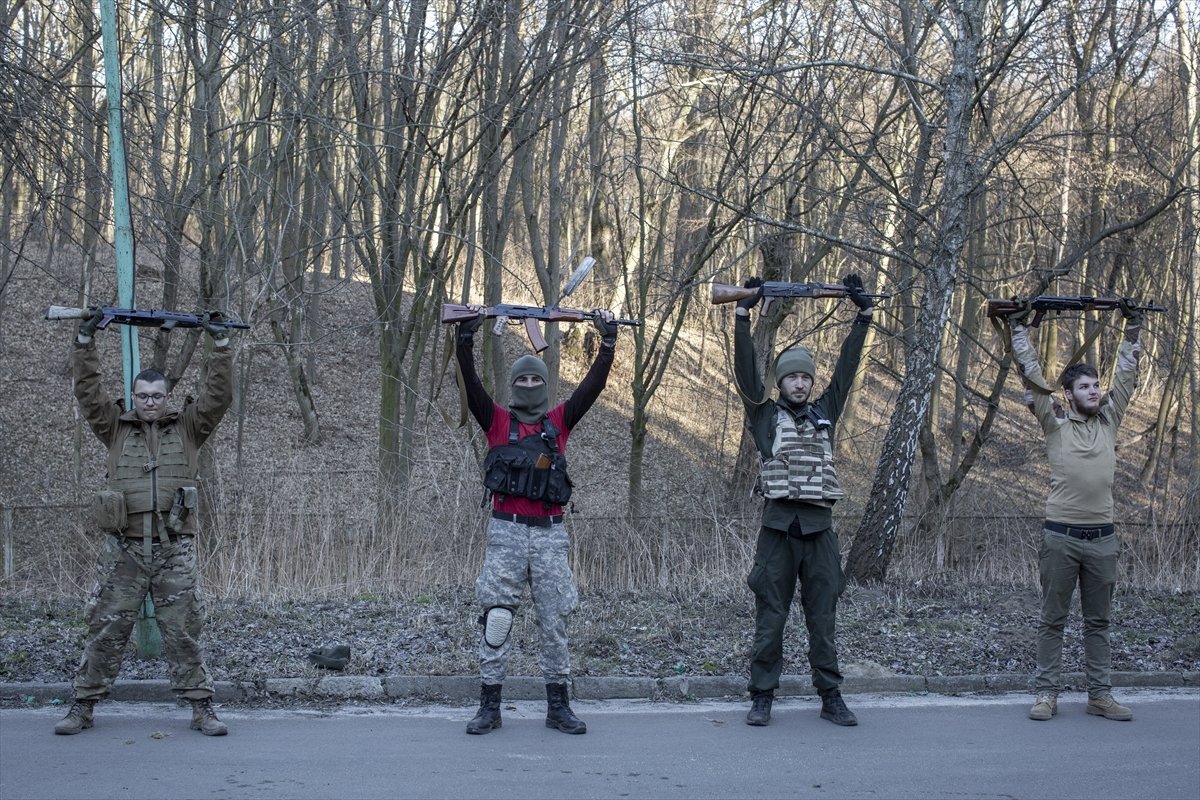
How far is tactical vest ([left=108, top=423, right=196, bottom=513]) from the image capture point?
5996 millimetres

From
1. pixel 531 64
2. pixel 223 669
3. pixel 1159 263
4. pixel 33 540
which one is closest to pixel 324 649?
pixel 223 669

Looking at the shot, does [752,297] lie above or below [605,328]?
above

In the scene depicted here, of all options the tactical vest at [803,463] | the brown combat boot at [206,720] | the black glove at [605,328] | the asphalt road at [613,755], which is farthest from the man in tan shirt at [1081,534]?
the brown combat boot at [206,720]

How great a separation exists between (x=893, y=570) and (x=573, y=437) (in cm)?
1387

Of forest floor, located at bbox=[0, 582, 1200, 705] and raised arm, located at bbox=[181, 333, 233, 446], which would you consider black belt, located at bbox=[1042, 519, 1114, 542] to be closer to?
forest floor, located at bbox=[0, 582, 1200, 705]

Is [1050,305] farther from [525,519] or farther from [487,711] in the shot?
[487,711]

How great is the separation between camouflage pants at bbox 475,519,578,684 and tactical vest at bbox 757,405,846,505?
1.33 meters

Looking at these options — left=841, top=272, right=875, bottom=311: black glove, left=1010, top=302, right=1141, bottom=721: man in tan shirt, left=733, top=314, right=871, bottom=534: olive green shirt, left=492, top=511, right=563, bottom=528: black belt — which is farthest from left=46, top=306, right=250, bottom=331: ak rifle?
left=1010, top=302, right=1141, bottom=721: man in tan shirt

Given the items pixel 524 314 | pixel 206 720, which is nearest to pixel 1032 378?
pixel 524 314

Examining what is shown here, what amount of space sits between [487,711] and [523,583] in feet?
2.48

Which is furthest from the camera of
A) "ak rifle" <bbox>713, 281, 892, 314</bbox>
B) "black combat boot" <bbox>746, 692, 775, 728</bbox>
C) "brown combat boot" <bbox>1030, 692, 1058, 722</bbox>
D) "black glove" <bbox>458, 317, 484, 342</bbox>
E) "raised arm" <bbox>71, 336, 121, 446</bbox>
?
"brown combat boot" <bbox>1030, 692, 1058, 722</bbox>

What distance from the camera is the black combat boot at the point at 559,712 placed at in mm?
6180

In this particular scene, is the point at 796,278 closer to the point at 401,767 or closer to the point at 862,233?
the point at 862,233

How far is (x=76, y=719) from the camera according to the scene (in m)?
5.92
